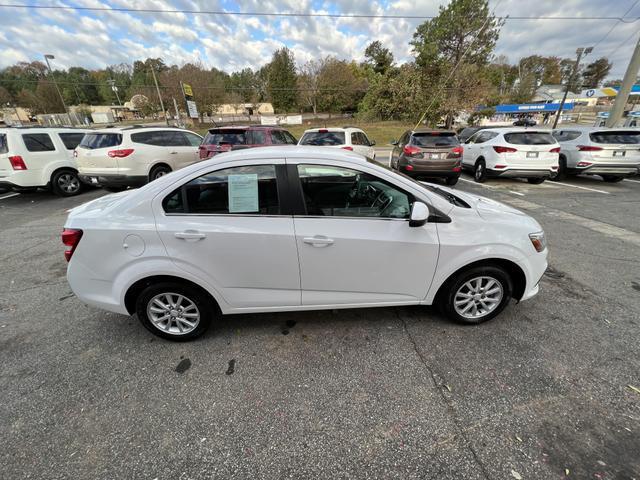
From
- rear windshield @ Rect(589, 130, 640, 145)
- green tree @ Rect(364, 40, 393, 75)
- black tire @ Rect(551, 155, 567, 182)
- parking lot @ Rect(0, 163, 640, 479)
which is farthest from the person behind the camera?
green tree @ Rect(364, 40, 393, 75)

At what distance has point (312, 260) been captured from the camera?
233 cm

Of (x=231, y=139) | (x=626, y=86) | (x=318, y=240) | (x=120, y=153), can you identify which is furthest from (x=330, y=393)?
(x=626, y=86)

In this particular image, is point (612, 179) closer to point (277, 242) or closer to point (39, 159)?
point (277, 242)

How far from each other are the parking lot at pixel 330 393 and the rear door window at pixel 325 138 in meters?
5.97

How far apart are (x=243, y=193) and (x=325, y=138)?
616 centimetres

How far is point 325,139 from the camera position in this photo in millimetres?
7887

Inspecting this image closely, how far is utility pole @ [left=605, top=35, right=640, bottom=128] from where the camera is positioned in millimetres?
10641

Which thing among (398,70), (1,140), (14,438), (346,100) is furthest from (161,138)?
(346,100)

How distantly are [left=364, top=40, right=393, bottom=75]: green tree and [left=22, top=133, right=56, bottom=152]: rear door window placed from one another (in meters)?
41.0

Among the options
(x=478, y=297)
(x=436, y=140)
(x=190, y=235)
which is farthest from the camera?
(x=436, y=140)

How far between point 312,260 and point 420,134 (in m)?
7.26

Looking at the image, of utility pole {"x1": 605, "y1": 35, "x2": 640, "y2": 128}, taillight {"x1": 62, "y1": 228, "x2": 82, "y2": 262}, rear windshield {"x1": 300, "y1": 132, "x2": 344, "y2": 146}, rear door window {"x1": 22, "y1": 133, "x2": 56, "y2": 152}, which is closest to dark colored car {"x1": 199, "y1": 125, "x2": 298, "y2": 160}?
rear windshield {"x1": 300, "y1": 132, "x2": 344, "y2": 146}

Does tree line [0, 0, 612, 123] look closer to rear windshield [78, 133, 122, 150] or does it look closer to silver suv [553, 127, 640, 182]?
silver suv [553, 127, 640, 182]

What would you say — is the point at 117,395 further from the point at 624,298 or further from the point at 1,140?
the point at 1,140
